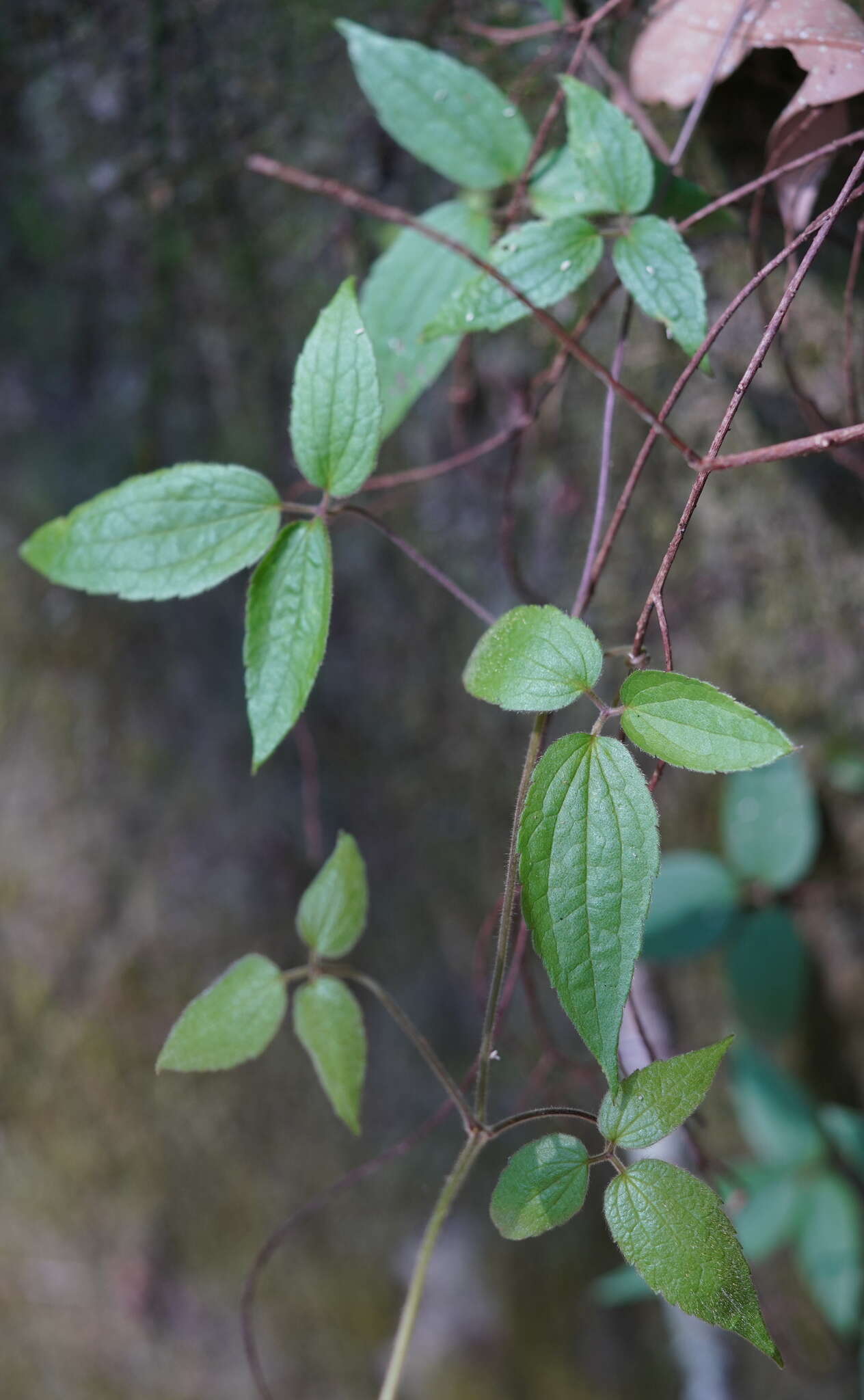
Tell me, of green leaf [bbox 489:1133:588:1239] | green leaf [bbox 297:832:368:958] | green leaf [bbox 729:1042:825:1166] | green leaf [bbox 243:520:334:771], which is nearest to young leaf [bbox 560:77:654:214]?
green leaf [bbox 243:520:334:771]

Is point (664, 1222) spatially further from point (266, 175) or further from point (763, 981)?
point (266, 175)

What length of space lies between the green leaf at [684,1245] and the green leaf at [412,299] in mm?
549

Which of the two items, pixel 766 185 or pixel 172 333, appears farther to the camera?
pixel 172 333

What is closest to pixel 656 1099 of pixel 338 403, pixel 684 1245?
pixel 684 1245

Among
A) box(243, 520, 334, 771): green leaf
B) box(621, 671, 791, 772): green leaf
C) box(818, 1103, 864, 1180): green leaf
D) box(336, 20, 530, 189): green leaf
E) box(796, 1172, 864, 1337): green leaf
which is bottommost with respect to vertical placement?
box(796, 1172, 864, 1337): green leaf

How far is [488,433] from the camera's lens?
36.1 inches

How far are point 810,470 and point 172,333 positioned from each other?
68 cm

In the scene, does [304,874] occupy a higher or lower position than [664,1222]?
lower

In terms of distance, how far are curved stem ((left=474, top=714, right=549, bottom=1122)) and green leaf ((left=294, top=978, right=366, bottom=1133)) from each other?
0.11 meters

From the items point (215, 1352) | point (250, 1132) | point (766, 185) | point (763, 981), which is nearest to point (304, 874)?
point (250, 1132)

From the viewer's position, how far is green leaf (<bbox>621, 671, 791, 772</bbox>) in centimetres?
42

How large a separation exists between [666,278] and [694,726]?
31cm

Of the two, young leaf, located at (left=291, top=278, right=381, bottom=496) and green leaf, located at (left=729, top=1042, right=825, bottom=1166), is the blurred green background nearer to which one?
green leaf, located at (left=729, top=1042, right=825, bottom=1166)

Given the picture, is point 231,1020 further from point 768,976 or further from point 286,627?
point 768,976
